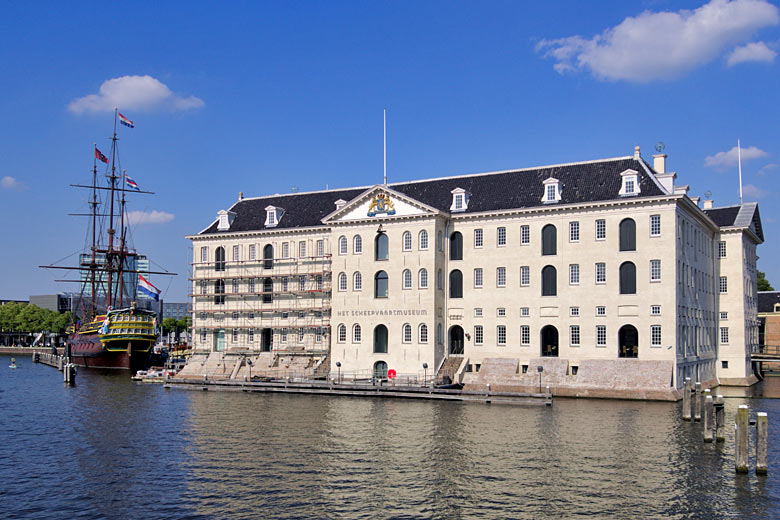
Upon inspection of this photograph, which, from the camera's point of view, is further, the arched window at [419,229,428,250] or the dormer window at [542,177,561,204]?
the arched window at [419,229,428,250]

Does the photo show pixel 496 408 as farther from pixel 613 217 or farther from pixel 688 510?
pixel 688 510

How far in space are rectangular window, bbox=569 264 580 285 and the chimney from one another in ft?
36.6

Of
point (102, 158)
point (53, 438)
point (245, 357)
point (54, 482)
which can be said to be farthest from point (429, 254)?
point (102, 158)

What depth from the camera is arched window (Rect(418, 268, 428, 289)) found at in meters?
61.9

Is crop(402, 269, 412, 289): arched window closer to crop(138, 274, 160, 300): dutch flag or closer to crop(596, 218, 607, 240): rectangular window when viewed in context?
crop(596, 218, 607, 240): rectangular window

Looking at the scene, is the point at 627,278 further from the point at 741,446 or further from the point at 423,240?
the point at 741,446

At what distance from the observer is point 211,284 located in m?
78.4

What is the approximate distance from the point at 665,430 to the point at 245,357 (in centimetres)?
4447

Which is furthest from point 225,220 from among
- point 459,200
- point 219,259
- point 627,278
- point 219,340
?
point 627,278

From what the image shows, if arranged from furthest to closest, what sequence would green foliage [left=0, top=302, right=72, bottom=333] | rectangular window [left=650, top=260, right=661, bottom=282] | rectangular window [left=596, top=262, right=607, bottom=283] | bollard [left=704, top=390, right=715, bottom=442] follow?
green foliage [left=0, top=302, right=72, bottom=333]
rectangular window [left=596, top=262, right=607, bottom=283]
rectangular window [left=650, top=260, right=661, bottom=282]
bollard [left=704, top=390, right=715, bottom=442]

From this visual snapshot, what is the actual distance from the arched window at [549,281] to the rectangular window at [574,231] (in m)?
2.78

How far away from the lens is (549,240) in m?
59.1

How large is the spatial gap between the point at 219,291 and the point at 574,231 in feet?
124

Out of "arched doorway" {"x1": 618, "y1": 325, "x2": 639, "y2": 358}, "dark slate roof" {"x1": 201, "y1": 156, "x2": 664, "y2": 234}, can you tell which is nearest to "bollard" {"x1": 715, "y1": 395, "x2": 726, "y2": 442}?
"arched doorway" {"x1": 618, "y1": 325, "x2": 639, "y2": 358}
